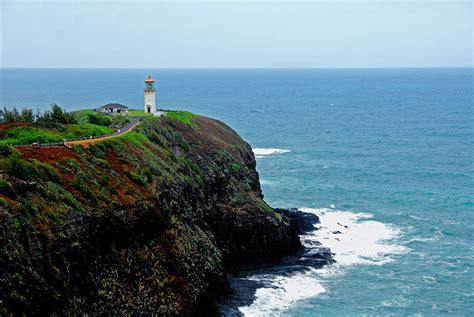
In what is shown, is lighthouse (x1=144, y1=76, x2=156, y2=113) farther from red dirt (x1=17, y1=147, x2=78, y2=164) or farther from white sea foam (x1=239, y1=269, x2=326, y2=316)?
red dirt (x1=17, y1=147, x2=78, y2=164)

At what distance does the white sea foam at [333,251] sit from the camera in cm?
4625

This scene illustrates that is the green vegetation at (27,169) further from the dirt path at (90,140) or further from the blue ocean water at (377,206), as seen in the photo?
the blue ocean water at (377,206)

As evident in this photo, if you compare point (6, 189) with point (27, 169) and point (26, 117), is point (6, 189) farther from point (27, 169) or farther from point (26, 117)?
point (26, 117)

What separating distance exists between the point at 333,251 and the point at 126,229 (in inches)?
984

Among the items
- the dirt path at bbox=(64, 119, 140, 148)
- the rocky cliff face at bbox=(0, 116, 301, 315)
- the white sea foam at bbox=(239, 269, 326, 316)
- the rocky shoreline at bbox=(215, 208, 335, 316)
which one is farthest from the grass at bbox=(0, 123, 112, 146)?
the white sea foam at bbox=(239, 269, 326, 316)

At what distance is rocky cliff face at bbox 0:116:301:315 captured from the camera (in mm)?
31828

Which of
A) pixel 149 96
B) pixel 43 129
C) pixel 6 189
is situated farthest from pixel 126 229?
pixel 149 96

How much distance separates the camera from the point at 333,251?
2269 inches

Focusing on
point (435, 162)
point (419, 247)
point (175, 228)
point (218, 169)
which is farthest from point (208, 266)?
point (435, 162)

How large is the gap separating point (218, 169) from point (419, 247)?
66.7 ft

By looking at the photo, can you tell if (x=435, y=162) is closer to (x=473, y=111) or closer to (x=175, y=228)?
(x=175, y=228)

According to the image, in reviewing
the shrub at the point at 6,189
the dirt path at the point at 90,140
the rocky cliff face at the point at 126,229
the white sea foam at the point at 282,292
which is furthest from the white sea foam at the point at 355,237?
the shrub at the point at 6,189

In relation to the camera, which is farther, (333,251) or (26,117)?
(333,251)

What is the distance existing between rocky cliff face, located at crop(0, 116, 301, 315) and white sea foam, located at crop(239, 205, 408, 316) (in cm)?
357
